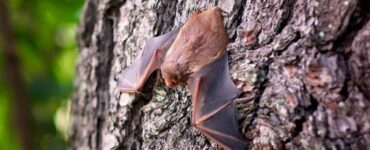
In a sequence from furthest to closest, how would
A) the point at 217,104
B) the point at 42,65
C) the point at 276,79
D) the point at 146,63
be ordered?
the point at 42,65 < the point at 146,63 < the point at 217,104 < the point at 276,79

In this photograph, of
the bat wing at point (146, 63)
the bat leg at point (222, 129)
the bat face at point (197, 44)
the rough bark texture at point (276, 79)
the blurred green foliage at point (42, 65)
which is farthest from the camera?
the blurred green foliage at point (42, 65)

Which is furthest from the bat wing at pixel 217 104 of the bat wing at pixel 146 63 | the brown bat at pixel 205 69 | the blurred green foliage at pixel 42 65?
the blurred green foliage at pixel 42 65

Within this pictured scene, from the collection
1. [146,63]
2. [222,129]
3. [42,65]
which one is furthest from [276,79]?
[42,65]

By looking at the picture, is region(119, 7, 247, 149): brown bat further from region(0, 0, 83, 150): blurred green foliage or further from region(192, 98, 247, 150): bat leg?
region(0, 0, 83, 150): blurred green foliage

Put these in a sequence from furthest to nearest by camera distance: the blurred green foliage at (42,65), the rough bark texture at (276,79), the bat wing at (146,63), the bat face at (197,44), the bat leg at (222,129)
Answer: the blurred green foliage at (42,65), the bat wing at (146,63), the bat face at (197,44), the bat leg at (222,129), the rough bark texture at (276,79)

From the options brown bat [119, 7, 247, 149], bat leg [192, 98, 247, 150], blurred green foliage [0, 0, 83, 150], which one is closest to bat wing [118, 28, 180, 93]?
brown bat [119, 7, 247, 149]

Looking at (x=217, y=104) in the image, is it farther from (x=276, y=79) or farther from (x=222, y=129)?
(x=276, y=79)

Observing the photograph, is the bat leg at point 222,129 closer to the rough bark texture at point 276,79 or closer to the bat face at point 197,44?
the rough bark texture at point 276,79
